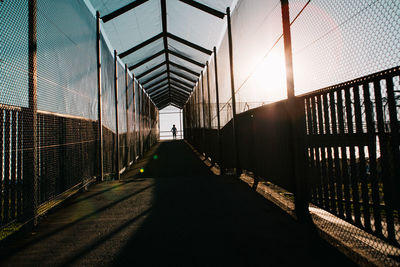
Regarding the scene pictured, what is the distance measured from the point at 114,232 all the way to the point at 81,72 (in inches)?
111

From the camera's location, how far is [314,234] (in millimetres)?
2135

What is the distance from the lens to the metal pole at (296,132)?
2564 millimetres

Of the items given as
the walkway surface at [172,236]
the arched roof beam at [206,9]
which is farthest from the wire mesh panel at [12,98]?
the arched roof beam at [206,9]

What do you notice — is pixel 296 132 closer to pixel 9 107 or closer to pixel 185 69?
pixel 9 107

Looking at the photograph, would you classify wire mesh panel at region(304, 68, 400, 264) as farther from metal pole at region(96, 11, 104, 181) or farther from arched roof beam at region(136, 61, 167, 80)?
arched roof beam at region(136, 61, 167, 80)

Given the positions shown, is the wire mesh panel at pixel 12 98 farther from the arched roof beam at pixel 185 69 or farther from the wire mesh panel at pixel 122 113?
the arched roof beam at pixel 185 69

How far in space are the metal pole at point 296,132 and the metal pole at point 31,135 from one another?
2760mm

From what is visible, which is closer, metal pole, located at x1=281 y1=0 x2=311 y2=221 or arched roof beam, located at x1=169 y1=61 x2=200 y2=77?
metal pole, located at x1=281 y1=0 x2=311 y2=221

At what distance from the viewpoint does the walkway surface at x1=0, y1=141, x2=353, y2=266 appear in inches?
70.7

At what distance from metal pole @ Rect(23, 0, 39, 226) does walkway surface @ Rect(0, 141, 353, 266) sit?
0.31 m

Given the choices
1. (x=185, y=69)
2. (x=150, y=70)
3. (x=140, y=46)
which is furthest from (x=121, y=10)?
(x=185, y=69)

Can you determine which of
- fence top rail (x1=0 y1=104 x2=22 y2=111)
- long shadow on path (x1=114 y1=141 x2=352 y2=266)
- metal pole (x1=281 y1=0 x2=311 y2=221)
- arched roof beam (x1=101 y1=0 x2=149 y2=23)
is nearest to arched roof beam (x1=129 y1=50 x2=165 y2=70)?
arched roof beam (x1=101 y1=0 x2=149 y2=23)

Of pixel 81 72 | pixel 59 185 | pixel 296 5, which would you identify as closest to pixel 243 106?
pixel 296 5

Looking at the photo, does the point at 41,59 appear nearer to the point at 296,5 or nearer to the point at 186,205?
the point at 186,205
